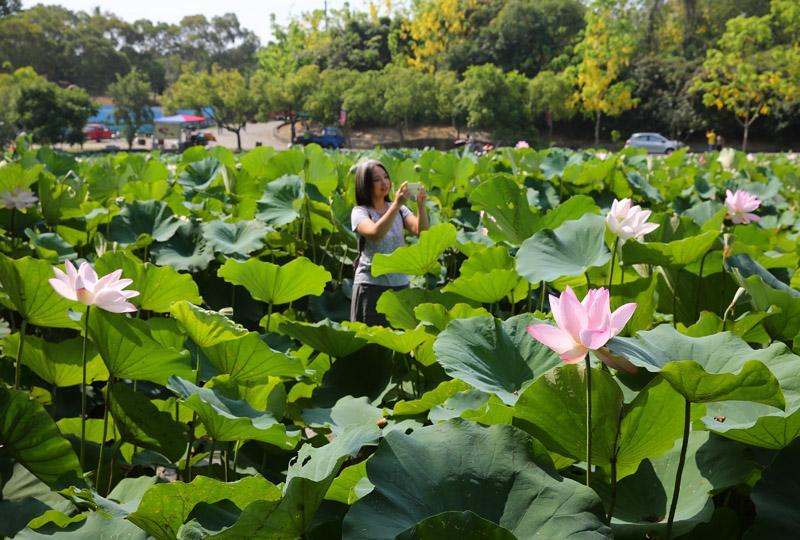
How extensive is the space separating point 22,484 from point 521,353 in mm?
719

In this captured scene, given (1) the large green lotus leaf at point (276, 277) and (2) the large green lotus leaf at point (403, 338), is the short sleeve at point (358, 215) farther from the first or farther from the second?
(2) the large green lotus leaf at point (403, 338)

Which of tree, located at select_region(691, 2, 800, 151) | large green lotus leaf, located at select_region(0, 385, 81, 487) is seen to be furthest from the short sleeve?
tree, located at select_region(691, 2, 800, 151)

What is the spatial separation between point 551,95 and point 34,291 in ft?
94.4

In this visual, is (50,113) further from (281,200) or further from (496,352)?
(496,352)

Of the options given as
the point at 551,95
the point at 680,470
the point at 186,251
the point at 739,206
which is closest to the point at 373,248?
the point at 186,251

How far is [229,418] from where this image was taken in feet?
3.14

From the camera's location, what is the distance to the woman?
2672 mm

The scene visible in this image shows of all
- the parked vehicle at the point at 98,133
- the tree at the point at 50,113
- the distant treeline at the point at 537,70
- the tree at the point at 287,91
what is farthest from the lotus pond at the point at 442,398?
the parked vehicle at the point at 98,133

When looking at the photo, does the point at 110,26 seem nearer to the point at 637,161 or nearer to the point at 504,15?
the point at 504,15

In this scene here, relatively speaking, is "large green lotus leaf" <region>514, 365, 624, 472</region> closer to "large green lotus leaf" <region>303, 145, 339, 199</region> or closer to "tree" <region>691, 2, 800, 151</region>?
"large green lotus leaf" <region>303, 145, 339, 199</region>

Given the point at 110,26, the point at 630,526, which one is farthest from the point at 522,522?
the point at 110,26

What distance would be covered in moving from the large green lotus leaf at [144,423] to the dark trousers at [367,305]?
4.71 feet

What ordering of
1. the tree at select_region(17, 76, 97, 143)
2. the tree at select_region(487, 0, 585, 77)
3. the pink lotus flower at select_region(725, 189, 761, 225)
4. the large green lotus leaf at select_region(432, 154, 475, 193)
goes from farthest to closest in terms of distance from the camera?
the tree at select_region(487, 0, 585, 77) < the tree at select_region(17, 76, 97, 143) < the large green lotus leaf at select_region(432, 154, 475, 193) < the pink lotus flower at select_region(725, 189, 761, 225)

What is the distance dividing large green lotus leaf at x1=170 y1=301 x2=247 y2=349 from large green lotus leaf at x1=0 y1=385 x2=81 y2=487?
0.28 meters
